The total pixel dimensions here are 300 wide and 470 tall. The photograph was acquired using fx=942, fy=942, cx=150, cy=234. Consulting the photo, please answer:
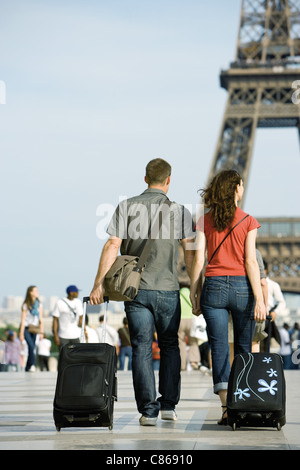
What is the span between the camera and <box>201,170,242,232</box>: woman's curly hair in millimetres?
6250

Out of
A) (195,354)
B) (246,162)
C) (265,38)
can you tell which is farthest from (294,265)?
(195,354)

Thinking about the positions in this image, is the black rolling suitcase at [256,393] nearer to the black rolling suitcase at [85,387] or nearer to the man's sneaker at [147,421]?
the man's sneaker at [147,421]

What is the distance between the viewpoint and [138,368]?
620 cm

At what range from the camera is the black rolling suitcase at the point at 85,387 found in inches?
224

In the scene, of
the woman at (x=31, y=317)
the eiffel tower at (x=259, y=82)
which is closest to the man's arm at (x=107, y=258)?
the woman at (x=31, y=317)

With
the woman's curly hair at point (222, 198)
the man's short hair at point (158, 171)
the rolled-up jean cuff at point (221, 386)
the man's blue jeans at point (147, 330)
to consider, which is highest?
the man's short hair at point (158, 171)

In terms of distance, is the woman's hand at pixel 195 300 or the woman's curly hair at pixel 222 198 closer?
the woman's curly hair at pixel 222 198

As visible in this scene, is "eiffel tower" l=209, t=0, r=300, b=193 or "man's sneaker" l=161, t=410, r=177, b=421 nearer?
"man's sneaker" l=161, t=410, r=177, b=421

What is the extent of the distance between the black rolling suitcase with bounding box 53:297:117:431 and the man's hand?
30cm

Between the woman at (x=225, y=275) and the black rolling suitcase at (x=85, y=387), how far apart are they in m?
0.75

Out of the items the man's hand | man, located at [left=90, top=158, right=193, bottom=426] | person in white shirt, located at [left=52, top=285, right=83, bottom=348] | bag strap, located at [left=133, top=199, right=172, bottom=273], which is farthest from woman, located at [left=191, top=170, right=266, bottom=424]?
person in white shirt, located at [left=52, top=285, right=83, bottom=348]

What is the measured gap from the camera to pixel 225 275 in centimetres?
620

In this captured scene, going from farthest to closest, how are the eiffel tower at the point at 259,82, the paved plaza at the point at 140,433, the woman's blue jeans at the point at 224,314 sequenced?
1. the eiffel tower at the point at 259,82
2. the woman's blue jeans at the point at 224,314
3. the paved plaza at the point at 140,433

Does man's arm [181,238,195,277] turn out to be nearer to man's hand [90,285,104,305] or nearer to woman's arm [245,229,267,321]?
woman's arm [245,229,267,321]
